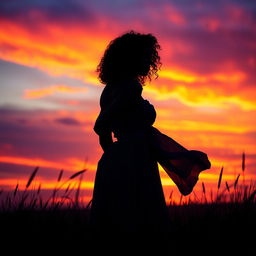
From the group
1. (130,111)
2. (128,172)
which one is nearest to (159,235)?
(128,172)

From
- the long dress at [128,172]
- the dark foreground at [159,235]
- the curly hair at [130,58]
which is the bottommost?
the dark foreground at [159,235]

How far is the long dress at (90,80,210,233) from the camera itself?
4.80 metres

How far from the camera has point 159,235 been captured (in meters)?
4.60

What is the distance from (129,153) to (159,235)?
0.92 meters

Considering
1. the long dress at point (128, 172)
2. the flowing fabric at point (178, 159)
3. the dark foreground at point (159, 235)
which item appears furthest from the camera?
the flowing fabric at point (178, 159)

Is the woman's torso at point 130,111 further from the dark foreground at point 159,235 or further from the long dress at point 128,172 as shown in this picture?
the dark foreground at point 159,235

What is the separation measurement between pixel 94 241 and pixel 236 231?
1.69 metres

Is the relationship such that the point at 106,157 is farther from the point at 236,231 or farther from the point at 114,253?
the point at 236,231

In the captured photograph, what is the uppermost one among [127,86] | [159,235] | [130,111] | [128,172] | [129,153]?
[127,86]

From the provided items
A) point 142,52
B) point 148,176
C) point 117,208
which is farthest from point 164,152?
point 142,52

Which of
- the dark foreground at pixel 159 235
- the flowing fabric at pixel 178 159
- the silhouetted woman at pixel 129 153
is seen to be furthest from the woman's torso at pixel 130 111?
the dark foreground at pixel 159 235

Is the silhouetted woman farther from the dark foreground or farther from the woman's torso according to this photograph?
the dark foreground

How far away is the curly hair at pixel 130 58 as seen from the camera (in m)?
5.09

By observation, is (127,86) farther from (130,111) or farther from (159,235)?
(159,235)
